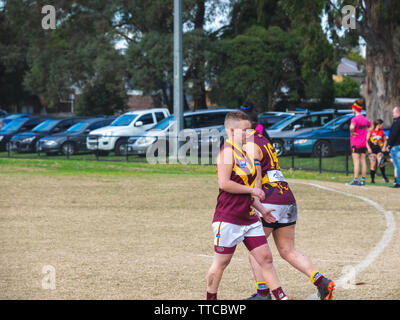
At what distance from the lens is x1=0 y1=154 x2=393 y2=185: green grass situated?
1972 cm

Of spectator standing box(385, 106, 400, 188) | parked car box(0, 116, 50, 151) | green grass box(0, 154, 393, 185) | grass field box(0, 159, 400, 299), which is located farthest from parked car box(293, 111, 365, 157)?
parked car box(0, 116, 50, 151)

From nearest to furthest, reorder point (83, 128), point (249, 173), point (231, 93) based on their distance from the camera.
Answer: point (249, 173) → point (83, 128) → point (231, 93)

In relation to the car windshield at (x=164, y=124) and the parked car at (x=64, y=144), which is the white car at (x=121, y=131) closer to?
the parked car at (x=64, y=144)

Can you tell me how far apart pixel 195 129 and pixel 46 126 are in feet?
30.7

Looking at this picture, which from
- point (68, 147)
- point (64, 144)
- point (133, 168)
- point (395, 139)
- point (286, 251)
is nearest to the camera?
point (286, 251)

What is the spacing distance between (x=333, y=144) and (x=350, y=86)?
58.3 m

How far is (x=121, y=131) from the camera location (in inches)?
1073

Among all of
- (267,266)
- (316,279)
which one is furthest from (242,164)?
(316,279)

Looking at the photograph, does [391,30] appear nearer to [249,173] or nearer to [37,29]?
[249,173]

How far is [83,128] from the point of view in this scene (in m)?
29.6

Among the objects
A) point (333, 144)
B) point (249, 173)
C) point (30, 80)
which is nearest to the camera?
point (249, 173)

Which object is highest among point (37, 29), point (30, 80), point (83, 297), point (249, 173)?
point (37, 29)

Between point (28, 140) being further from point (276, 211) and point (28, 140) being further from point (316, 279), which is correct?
point (316, 279)

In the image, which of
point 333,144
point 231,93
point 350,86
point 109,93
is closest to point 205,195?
point 333,144
